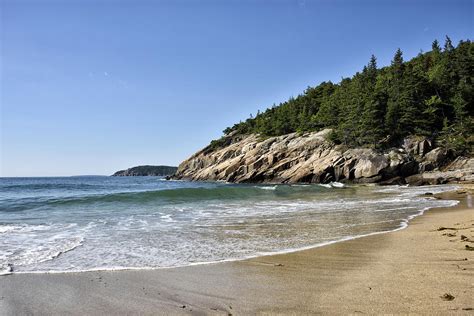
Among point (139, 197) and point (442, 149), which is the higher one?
point (442, 149)

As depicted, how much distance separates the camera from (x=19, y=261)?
29.8 feet

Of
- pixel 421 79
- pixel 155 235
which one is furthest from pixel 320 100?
pixel 155 235

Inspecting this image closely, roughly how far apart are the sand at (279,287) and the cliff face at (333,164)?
1658 inches

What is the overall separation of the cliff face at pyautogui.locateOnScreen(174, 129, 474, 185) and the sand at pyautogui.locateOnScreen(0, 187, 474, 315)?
42111 millimetres

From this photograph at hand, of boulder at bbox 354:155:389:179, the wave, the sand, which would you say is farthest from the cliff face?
the sand

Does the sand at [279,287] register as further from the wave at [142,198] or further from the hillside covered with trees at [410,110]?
the hillside covered with trees at [410,110]

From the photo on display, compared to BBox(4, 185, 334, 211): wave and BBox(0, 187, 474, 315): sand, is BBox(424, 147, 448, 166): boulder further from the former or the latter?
BBox(0, 187, 474, 315): sand

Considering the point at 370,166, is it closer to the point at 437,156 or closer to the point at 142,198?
the point at 437,156

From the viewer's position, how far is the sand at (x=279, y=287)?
5340 millimetres

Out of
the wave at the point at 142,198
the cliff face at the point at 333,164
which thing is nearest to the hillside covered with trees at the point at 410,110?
the cliff face at the point at 333,164

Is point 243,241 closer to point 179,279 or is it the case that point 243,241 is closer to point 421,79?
point 179,279

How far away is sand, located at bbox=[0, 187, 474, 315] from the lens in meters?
5.34

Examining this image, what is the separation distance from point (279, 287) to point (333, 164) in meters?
51.7

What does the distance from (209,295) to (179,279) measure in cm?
132
